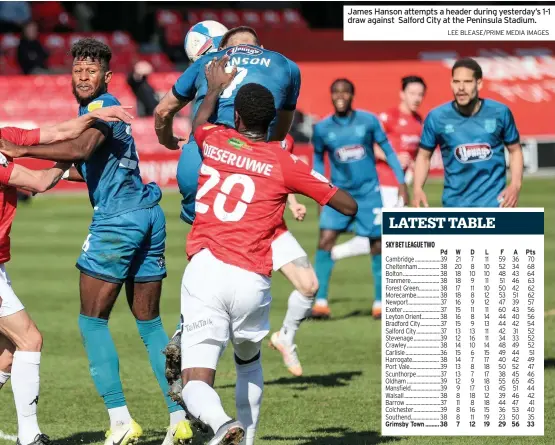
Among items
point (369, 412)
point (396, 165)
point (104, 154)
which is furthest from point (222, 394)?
point (396, 165)

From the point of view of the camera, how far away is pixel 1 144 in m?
7.20

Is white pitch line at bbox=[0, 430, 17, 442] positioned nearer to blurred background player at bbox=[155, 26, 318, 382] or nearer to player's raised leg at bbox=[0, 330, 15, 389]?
player's raised leg at bbox=[0, 330, 15, 389]

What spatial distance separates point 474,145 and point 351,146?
10.6 feet

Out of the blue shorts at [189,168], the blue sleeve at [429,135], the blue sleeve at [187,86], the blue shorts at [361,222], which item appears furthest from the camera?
the blue shorts at [361,222]

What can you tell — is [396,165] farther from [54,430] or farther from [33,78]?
[33,78]

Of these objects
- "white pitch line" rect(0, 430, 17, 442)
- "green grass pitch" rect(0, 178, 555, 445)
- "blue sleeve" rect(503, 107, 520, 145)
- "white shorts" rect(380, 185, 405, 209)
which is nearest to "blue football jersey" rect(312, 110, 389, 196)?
"white shorts" rect(380, 185, 405, 209)

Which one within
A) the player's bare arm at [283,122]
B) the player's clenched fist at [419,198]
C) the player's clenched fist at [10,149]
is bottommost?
the player's clenched fist at [419,198]

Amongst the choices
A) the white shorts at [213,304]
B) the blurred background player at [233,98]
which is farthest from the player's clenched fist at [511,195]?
the white shorts at [213,304]

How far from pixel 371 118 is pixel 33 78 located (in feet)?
50.1

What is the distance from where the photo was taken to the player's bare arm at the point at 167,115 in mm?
7793

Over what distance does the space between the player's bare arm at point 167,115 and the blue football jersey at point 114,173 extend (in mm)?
258

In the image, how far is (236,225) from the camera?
658 cm

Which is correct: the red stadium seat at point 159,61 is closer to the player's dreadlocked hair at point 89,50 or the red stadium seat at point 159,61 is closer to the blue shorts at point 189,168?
the blue shorts at point 189,168

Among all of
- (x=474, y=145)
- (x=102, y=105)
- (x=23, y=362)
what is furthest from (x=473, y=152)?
(x=23, y=362)
